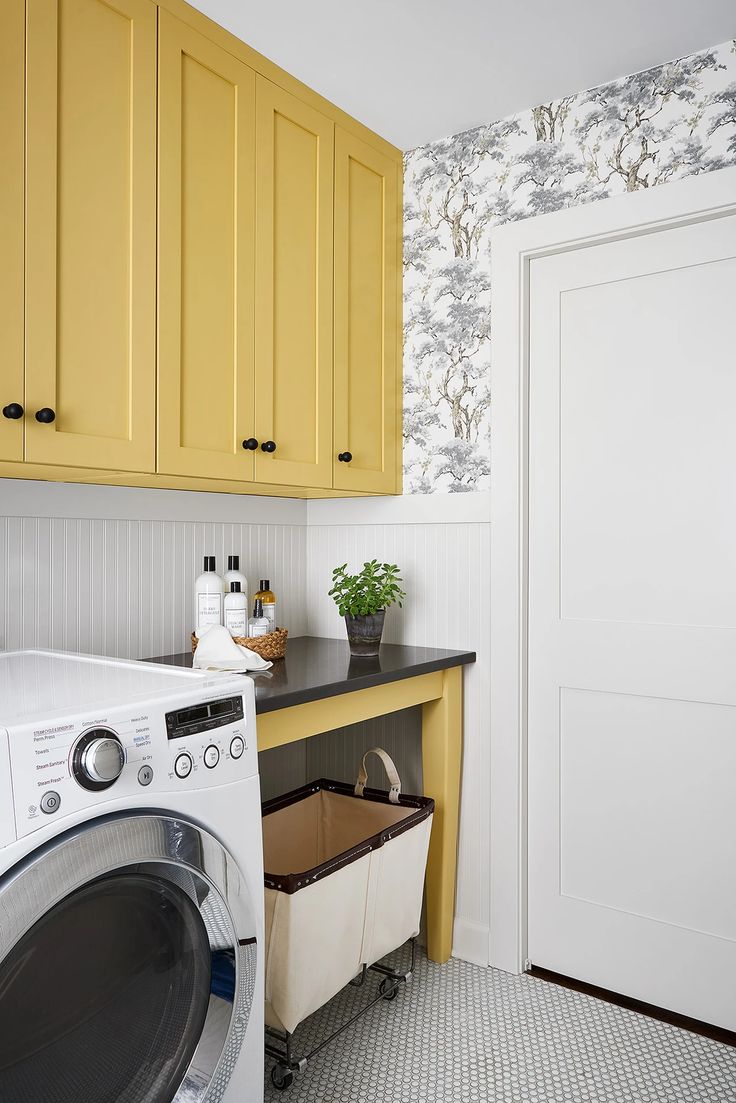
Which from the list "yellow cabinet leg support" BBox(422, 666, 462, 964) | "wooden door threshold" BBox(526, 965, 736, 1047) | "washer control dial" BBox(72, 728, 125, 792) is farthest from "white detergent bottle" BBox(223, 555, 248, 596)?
"wooden door threshold" BBox(526, 965, 736, 1047)

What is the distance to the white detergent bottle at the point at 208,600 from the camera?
2051 millimetres

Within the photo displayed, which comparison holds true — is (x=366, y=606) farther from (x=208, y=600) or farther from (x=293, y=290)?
(x=293, y=290)

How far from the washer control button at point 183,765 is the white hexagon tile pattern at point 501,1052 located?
3.09ft

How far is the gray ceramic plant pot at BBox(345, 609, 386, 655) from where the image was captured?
2.22 metres

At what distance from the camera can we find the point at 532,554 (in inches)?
87.0

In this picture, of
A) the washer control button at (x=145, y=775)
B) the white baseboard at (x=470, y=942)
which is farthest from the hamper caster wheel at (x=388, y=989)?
the washer control button at (x=145, y=775)

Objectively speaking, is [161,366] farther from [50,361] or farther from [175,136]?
[175,136]

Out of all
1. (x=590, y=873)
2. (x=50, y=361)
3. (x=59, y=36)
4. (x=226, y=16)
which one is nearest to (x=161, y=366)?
(x=50, y=361)

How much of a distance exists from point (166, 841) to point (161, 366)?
965mm

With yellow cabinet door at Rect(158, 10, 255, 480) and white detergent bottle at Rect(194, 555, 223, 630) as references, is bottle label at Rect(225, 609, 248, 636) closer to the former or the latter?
white detergent bottle at Rect(194, 555, 223, 630)

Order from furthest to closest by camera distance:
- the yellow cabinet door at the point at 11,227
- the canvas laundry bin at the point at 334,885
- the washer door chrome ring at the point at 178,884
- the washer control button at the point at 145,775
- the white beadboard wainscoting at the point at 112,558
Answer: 1. the white beadboard wainscoting at the point at 112,558
2. the canvas laundry bin at the point at 334,885
3. the yellow cabinet door at the point at 11,227
4. the washer control button at the point at 145,775
5. the washer door chrome ring at the point at 178,884

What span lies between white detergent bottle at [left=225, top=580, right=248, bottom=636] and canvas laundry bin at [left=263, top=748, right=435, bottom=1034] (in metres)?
0.46

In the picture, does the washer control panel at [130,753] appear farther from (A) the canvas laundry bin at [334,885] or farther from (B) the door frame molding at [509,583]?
(B) the door frame molding at [509,583]

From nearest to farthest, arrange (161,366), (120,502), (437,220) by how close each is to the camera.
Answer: (161,366) → (120,502) → (437,220)
